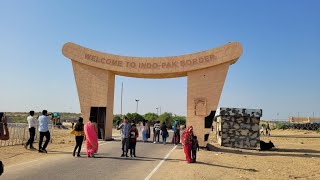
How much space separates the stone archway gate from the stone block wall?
2397 mm

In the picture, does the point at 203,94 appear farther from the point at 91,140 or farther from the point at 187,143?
the point at 91,140

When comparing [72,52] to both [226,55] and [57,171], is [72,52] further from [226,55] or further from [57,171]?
[57,171]

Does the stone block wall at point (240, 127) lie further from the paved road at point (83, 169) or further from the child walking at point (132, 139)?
the paved road at point (83, 169)

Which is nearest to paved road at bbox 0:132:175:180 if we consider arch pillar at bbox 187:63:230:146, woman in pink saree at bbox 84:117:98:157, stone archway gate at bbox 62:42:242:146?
woman in pink saree at bbox 84:117:98:157

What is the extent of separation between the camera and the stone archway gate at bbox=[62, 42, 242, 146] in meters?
21.5

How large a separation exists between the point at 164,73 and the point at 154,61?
1.03 metres

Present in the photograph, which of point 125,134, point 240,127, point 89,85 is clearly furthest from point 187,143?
point 89,85

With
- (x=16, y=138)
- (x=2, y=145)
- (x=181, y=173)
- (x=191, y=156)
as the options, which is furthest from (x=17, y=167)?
(x=16, y=138)

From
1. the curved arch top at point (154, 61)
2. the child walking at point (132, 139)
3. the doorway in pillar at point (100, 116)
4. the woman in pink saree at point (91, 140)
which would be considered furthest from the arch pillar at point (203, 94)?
the woman in pink saree at point (91, 140)

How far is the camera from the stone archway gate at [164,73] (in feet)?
70.7

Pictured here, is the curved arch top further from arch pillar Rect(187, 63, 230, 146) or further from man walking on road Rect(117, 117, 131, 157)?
man walking on road Rect(117, 117, 131, 157)

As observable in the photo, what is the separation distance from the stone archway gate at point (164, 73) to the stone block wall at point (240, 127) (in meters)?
2.40

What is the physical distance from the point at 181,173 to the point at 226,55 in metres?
11.4

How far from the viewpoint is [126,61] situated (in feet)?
76.8
